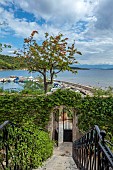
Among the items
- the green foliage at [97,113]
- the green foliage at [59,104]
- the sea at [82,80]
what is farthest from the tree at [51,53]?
the green foliage at [97,113]

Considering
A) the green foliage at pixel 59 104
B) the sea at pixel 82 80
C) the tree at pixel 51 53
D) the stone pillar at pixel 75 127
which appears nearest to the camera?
the green foliage at pixel 59 104

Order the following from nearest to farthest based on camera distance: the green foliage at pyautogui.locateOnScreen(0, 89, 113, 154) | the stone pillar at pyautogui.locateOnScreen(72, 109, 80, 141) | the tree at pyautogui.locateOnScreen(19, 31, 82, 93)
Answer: the green foliage at pyautogui.locateOnScreen(0, 89, 113, 154) < the stone pillar at pyautogui.locateOnScreen(72, 109, 80, 141) < the tree at pyautogui.locateOnScreen(19, 31, 82, 93)

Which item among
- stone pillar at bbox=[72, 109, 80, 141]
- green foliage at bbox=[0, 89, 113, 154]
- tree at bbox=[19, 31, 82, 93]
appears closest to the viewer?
green foliage at bbox=[0, 89, 113, 154]

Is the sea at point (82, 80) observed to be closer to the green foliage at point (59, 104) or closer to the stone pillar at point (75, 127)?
the green foliage at point (59, 104)

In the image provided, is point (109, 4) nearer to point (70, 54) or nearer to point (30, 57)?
point (70, 54)

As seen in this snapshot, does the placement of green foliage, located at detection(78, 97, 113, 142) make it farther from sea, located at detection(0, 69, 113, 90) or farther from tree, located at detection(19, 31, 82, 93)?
tree, located at detection(19, 31, 82, 93)

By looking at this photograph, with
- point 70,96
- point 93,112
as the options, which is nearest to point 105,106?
point 93,112

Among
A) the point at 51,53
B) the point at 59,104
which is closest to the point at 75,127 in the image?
the point at 59,104

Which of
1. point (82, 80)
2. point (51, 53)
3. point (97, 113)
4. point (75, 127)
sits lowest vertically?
point (82, 80)

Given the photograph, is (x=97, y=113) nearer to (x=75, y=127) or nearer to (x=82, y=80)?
(x=75, y=127)

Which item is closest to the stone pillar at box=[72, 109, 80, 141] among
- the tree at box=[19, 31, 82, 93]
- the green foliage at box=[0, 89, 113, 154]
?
the green foliage at box=[0, 89, 113, 154]

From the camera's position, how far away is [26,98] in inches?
386

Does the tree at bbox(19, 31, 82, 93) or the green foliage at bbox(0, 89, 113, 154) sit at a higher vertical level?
the tree at bbox(19, 31, 82, 93)

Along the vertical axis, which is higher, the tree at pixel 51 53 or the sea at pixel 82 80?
the tree at pixel 51 53
